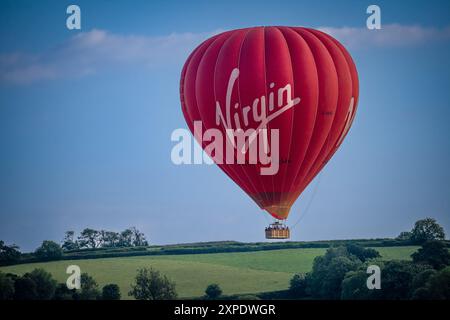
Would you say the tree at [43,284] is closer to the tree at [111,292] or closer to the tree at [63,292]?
the tree at [63,292]

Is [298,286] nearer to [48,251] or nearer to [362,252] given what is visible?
[362,252]

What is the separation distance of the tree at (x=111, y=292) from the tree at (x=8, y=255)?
724 cm

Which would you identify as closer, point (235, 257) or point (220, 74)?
point (220, 74)

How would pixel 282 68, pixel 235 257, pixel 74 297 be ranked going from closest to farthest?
pixel 282 68 → pixel 74 297 → pixel 235 257

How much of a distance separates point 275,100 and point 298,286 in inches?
1059

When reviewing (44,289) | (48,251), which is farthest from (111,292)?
(48,251)

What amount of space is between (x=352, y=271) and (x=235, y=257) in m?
7.83

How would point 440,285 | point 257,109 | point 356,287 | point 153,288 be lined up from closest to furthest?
point 257,109 < point 440,285 < point 356,287 < point 153,288

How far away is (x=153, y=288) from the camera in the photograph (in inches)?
2564

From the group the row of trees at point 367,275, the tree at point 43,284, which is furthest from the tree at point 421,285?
the tree at point 43,284

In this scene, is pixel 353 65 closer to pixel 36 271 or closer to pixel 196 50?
pixel 196 50
